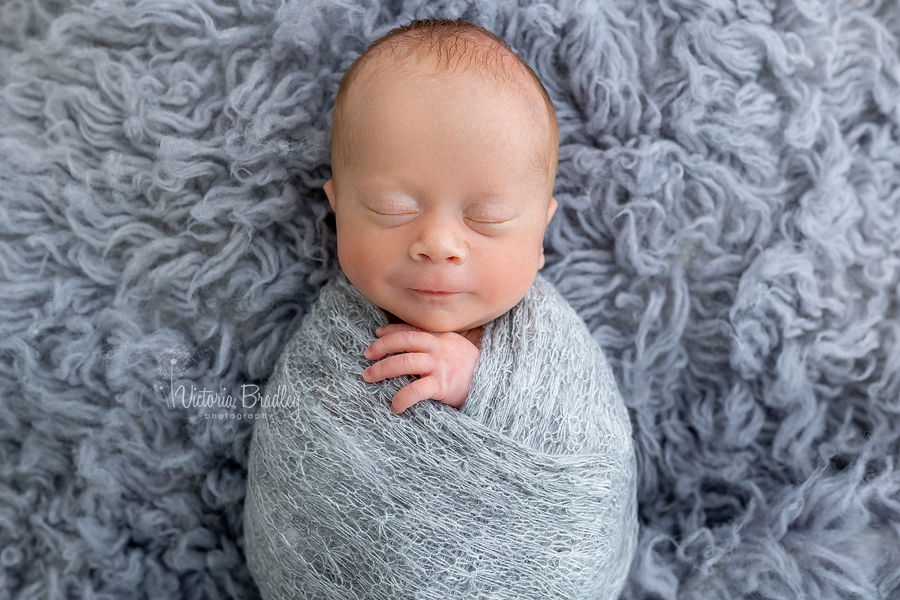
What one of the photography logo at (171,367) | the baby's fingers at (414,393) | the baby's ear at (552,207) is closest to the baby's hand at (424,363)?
the baby's fingers at (414,393)

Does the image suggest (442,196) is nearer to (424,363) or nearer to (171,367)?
(424,363)

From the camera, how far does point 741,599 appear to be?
3.05 feet

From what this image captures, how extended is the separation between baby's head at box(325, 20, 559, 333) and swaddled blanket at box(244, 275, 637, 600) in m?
0.08

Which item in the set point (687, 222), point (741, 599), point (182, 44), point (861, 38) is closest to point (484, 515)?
point (741, 599)

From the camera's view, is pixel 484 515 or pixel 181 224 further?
pixel 181 224

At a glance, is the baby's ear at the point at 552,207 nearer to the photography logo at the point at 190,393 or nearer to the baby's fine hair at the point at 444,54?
the baby's fine hair at the point at 444,54

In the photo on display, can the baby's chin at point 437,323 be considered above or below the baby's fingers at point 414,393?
above

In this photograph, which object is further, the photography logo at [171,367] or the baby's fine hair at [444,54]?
Result: the photography logo at [171,367]

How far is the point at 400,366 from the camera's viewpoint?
0.81 metres

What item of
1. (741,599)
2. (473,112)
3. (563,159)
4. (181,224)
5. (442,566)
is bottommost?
(741,599)

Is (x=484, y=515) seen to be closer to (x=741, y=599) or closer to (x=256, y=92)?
(x=741, y=599)

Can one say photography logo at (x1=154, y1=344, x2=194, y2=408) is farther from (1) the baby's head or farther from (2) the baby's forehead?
(2) the baby's forehead

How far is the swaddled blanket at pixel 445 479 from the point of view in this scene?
785 mm

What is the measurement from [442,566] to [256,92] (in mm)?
662
